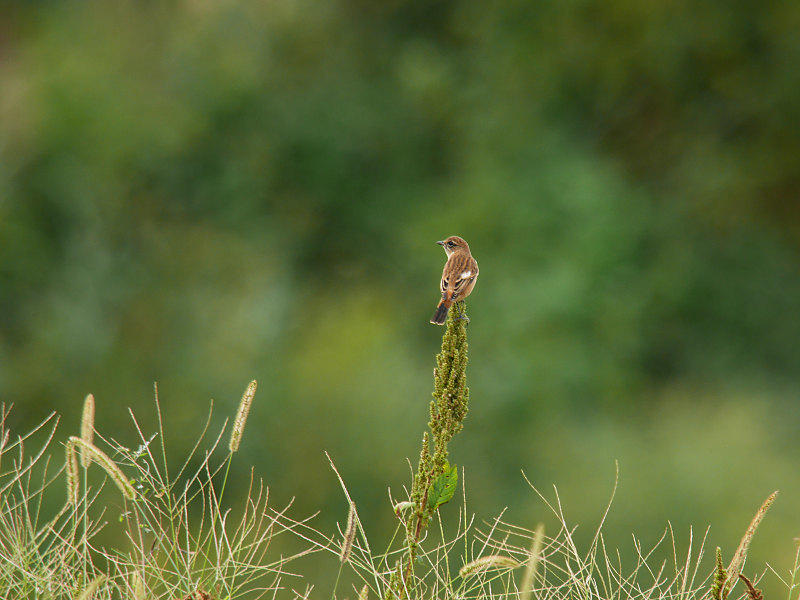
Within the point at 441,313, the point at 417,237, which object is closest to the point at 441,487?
the point at 441,313

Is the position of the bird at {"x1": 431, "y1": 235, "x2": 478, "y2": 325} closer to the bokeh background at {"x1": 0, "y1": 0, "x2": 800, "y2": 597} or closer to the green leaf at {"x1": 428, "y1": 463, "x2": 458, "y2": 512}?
the green leaf at {"x1": 428, "y1": 463, "x2": 458, "y2": 512}

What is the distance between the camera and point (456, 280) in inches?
121

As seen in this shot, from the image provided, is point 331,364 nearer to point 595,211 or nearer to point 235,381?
point 235,381

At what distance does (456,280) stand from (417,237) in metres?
14.0

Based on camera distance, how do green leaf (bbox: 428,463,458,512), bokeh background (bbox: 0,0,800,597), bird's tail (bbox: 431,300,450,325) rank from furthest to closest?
bokeh background (bbox: 0,0,800,597)
bird's tail (bbox: 431,300,450,325)
green leaf (bbox: 428,463,458,512)

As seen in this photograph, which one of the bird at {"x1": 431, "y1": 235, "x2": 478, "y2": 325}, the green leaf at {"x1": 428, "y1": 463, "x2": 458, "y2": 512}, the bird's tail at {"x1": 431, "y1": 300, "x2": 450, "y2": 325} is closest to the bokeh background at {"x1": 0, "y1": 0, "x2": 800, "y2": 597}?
the bird at {"x1": 431, "y1": 235, "x2": 478, "y2": 325}

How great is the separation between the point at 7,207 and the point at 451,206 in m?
6.73

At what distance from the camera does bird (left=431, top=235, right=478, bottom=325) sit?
9.60 feet

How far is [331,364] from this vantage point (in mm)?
11969

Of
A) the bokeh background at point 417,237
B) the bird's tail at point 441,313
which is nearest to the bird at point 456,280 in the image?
the bird's tail at point 441,313

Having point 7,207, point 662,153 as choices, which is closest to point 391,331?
point 7,207

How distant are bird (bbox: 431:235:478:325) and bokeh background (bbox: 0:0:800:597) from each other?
6637mm

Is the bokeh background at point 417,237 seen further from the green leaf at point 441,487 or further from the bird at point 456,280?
the green leaf at point 441,487

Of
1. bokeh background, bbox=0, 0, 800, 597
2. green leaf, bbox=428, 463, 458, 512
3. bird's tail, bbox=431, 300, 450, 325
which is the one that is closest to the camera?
green leaf, bbox=428, 463, 458, 512
